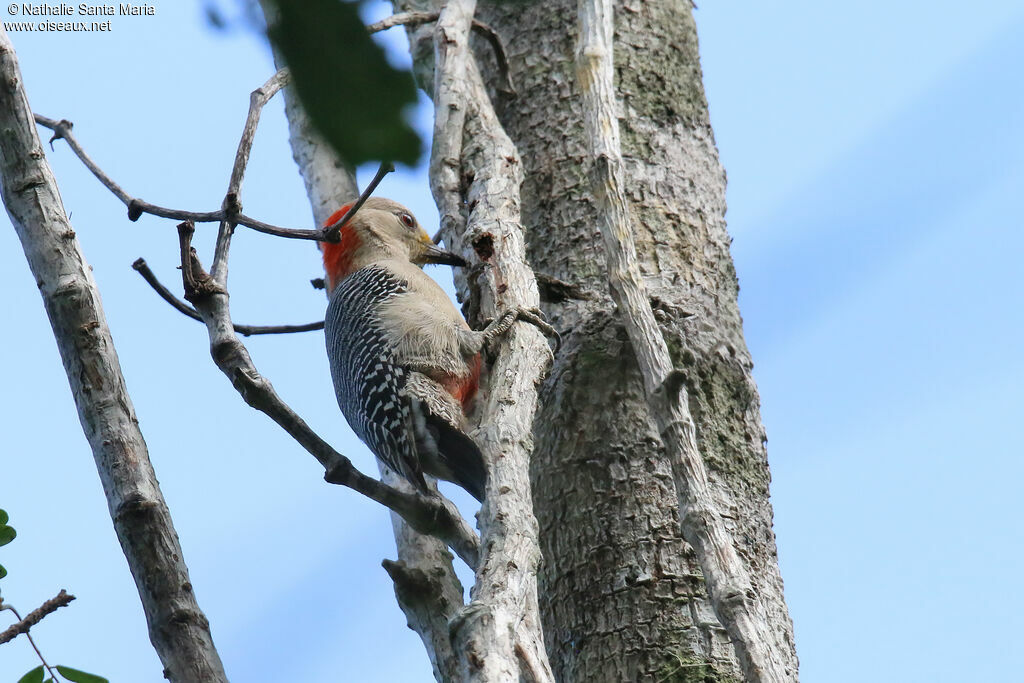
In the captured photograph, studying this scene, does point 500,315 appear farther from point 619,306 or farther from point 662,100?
point 662,100

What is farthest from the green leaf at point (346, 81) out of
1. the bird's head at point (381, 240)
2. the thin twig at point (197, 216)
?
the bird's head at point (381, 240)

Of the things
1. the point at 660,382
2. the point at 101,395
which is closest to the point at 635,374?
the point at 660,382

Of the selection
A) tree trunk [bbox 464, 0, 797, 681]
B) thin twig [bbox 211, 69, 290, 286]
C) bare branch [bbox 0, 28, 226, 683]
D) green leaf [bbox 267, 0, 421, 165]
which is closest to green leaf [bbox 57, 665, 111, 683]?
bare branch [bbox 0, 28, 226, 683]

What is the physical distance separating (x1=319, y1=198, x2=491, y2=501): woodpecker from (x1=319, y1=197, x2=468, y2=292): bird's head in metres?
0.05

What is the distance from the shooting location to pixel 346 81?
705 millimetres

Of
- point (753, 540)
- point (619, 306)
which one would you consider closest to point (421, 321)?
point (619, 306)

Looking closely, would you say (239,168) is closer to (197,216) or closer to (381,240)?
(197,216)

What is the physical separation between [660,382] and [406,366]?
1423 mm

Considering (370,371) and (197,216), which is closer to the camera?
(197,216)

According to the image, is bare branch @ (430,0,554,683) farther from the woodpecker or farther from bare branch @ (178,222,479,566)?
bare branch @ (178,222,479,566)

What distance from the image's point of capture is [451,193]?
397cm

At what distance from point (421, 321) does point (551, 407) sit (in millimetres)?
995

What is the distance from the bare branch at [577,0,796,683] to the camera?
2648mm

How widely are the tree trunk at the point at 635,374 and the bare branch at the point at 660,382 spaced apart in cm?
24
